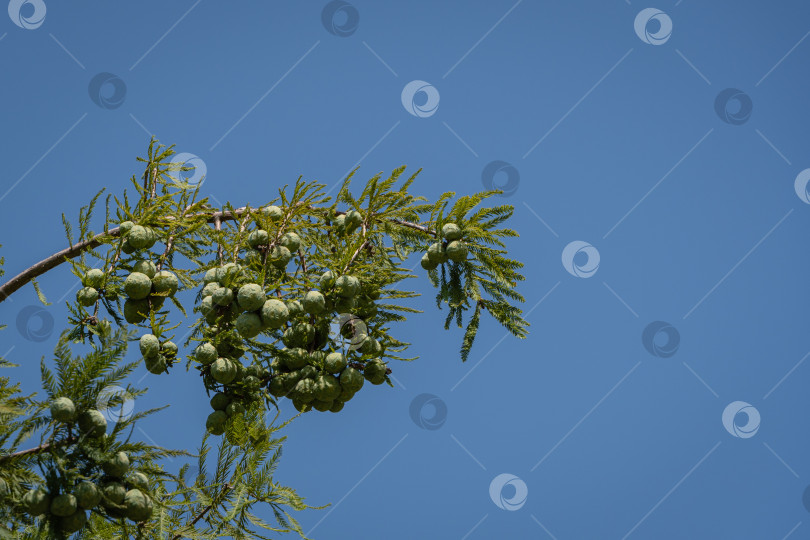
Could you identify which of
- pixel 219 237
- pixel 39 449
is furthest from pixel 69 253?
pixel 39 449

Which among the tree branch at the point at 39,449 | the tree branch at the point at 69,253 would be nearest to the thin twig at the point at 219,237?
the tree branch at the point at 69,253

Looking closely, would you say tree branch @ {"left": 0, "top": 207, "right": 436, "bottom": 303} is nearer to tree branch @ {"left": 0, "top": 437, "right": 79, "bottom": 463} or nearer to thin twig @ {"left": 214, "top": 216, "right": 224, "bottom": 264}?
thin twig @ {"left": 214, "top": 216, "right": 224, "bottom": 264}

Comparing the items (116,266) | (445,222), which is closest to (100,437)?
(116,266)

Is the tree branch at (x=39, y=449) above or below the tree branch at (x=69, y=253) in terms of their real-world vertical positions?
below

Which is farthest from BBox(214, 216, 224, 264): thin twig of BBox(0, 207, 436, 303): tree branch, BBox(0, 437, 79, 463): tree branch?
BBox(0, 437, 79, 463): tree branch

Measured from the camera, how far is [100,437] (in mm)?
2389

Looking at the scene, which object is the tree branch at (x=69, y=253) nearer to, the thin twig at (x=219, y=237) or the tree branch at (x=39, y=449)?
the thin twig at (x=219, y=237)

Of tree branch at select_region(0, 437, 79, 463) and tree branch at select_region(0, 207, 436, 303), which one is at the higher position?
tree branch at select_region(0, 207, 436, 303)

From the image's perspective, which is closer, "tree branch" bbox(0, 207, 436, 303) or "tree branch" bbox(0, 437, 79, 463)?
"tree branch" bbox(0, 437, 79, 463)

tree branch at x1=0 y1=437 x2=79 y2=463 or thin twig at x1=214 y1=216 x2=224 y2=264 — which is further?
thin twig at x1=214 y1=216 x2=224 y2=264

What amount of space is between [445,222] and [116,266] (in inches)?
55.9

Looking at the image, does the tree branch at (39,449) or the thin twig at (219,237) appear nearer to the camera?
the tree branch at (39,449)

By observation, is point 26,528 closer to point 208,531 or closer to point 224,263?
point 208,531

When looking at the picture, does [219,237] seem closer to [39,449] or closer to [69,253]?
[69,253]
